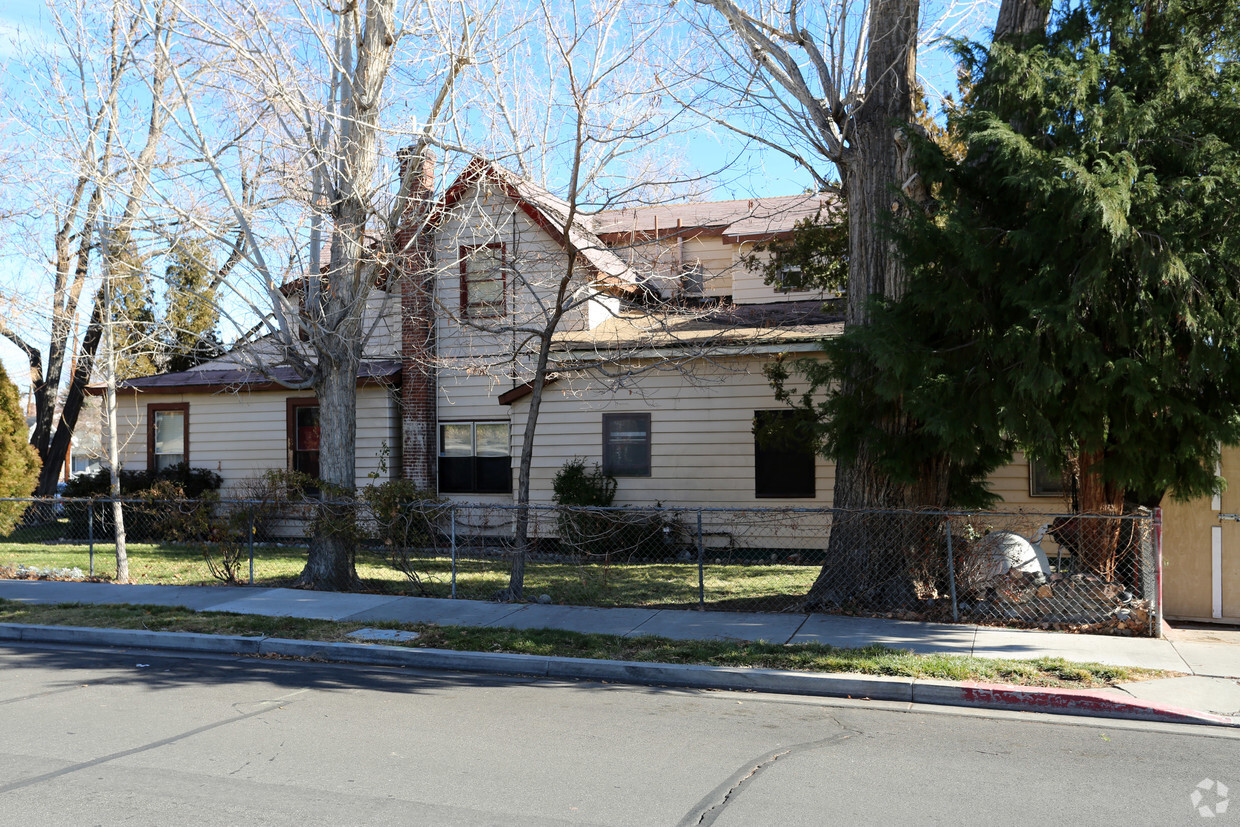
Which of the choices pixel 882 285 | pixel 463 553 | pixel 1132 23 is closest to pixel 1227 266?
pixel 1132 23

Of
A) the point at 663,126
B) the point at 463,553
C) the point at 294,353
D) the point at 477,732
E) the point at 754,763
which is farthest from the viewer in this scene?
the point at 463,553

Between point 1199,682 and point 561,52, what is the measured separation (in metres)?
8.63

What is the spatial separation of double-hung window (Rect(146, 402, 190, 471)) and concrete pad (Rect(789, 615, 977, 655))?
1559 centimetres

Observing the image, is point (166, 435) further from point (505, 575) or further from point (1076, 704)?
point (1076, 704)

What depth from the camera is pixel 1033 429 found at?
829cm

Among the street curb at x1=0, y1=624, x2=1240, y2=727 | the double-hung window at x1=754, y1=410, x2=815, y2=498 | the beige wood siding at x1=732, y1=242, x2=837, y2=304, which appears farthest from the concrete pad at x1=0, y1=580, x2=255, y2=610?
the beige wood siding at x1=732, y1=242, x2=837, y2=304

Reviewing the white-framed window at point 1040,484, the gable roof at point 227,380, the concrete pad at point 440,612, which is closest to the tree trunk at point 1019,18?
the white-framed window at point 1040,484

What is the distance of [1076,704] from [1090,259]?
3673 millimetres

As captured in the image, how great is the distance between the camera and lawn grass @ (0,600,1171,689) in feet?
24.1

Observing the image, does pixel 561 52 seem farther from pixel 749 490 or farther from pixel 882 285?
pixel 749 490

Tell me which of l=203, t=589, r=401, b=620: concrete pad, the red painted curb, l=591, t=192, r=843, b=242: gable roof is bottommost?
the red painted curb

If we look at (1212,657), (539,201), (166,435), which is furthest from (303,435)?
(1212,657)

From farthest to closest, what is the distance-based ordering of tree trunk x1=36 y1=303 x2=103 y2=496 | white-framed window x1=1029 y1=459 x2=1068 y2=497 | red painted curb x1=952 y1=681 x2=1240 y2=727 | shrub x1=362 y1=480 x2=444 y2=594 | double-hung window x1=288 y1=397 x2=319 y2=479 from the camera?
tree trunk x1=36 y1=303 x2=103 y2=496
double-hung window x1=288 y1=397 x2=319 y2=479
white-framed window x1=1029 y1=459 x2=1068 y2=497
shrub x1=362 y1=480 x2=444 y2=594
red painted curb x1=952 y1=681 x2=1240 y2=727

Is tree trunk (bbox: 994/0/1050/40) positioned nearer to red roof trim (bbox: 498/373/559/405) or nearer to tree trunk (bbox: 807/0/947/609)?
tree trunk (bbox: 807/0/947/609)
